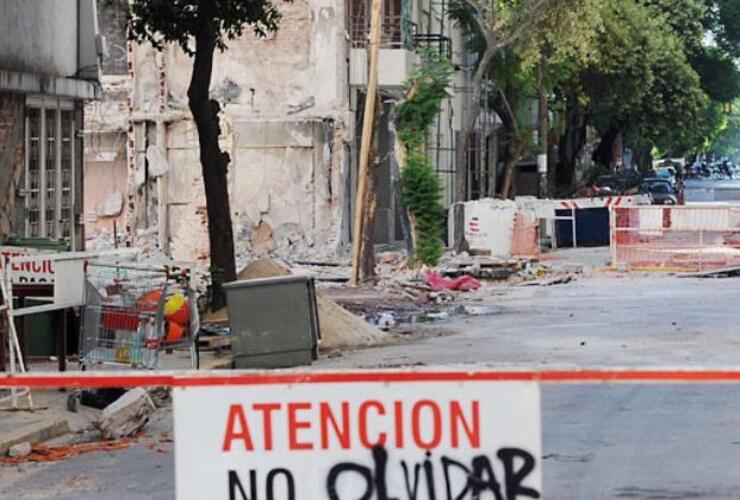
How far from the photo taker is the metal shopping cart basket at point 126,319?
50.8 feet

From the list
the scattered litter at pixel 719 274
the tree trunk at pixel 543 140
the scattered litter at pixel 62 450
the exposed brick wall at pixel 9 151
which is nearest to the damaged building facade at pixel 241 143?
the scattered litter at pixel 719 274

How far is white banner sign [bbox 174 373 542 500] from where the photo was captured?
6.09m

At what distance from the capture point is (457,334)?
22.3m

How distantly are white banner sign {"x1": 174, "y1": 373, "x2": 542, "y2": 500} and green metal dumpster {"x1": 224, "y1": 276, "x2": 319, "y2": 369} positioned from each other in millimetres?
11643

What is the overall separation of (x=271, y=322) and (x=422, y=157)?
16.5 metres

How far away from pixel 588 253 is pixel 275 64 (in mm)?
→ 9301

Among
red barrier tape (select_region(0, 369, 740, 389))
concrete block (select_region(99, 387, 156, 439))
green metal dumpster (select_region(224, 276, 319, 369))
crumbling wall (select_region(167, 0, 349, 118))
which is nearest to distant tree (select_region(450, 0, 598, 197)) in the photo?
crumbling wall (select_region(167, 0, 349, 118))

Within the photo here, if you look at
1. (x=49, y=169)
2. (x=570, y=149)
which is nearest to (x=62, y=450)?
(x=49, y=169)

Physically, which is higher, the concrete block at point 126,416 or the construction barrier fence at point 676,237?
the construction barrier fence at point 676,237

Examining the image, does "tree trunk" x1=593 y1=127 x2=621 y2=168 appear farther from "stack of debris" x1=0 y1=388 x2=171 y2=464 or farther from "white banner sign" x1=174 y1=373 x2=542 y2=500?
"white banner sign" x1=174 y1=373 x2=542 y2=500

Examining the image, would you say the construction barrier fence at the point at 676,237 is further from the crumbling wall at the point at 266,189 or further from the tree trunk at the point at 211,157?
the tree trunk at the point at 211,157

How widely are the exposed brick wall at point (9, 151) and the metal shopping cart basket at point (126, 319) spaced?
13.3ft

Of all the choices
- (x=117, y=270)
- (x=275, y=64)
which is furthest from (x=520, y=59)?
(x=117, y=270)

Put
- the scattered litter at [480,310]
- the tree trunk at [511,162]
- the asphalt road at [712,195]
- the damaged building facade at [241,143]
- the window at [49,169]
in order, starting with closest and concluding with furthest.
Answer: the window at [49,169], the scattered litter at [480,310], the damaged building facade at [241,143], the tree trunk at [511,162], the asphalt road at [712,195]
